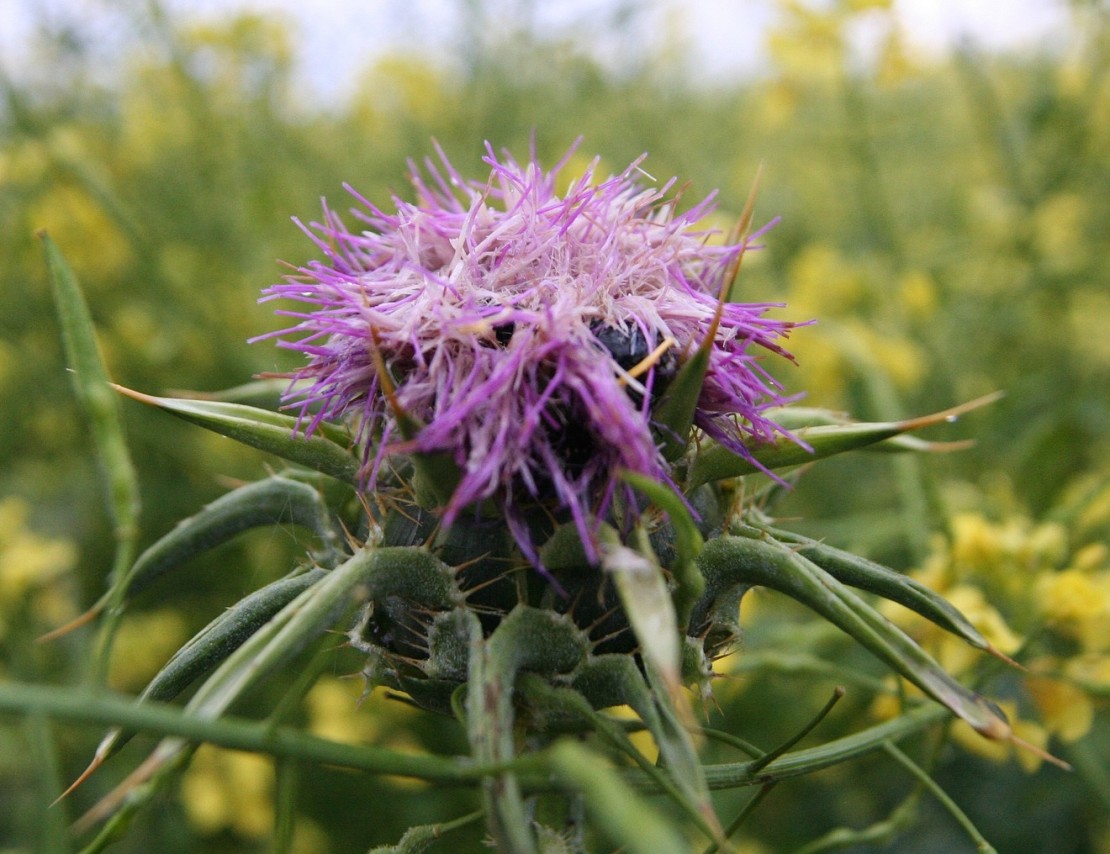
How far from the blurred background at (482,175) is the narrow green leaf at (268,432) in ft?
2.99

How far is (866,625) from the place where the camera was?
821 mm

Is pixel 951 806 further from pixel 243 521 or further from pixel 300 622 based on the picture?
pixel 243 521

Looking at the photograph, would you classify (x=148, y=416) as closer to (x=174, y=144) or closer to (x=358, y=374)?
(x=174, y=144)

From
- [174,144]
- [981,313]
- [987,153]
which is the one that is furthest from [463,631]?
[987,153]

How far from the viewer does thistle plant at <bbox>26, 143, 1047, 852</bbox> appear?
815mm

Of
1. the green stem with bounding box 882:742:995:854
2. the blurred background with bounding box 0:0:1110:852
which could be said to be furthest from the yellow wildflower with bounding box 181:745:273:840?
the green stem with bounding box 882:742:995:854

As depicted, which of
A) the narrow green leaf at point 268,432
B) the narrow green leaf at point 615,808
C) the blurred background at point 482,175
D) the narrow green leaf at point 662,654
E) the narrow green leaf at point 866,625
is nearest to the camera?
the narrow green leaf at point 615,808

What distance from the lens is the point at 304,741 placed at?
2.16 feet

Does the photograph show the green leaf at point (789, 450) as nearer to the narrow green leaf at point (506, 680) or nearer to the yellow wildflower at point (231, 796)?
the narrow green leaf at point (506, 680)

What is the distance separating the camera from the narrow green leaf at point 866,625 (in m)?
→ 0.81

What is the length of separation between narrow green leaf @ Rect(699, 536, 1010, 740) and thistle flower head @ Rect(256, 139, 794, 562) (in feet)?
0.41

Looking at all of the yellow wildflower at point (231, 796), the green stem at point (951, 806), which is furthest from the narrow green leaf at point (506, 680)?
the yellow wildflower at point (231, 796)

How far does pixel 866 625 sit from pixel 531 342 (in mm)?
378

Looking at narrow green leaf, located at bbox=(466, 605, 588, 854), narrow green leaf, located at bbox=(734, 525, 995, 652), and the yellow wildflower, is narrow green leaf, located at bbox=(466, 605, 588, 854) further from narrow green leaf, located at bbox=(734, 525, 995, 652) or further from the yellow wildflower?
the yellow wildflower
